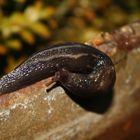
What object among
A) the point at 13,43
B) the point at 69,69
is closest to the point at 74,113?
the point at 69,69

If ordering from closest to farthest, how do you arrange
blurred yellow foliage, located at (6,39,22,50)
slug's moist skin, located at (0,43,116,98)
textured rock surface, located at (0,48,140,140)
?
textured rock surface, located at (0,48,140,140) → slug's moist skin, located at (0,43,116,98) → blurred yellow foliage, located at (6,39,22,50)

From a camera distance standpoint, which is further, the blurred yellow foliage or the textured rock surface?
the blurred yellow foliage

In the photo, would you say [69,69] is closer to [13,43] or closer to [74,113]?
[74,113]

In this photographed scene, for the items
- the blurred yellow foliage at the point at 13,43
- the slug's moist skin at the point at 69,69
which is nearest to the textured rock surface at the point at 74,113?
the slug's moist skin at the point at 69,69

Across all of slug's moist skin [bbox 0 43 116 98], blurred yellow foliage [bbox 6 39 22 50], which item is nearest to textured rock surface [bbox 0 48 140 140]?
slug's moist skin [bbox 0 43 116 98]

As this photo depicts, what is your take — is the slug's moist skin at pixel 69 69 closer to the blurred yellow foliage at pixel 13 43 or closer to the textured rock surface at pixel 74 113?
the textured rock surface at pixel 74 113

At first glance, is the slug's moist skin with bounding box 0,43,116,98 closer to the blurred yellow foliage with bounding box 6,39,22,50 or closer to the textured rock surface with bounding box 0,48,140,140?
the textured rock surface with bounding box 0,48,140,140

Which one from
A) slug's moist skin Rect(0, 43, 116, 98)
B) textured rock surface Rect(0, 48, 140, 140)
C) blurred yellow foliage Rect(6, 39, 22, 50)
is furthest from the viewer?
blurred yellow foliage Rect(6, 39, 22, 50)

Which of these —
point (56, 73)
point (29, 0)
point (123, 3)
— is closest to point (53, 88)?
point (56, 73)

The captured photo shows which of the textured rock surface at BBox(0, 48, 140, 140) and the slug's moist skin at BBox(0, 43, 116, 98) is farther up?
the slug's moist skin at BBox(0, 43, 116, 98)
